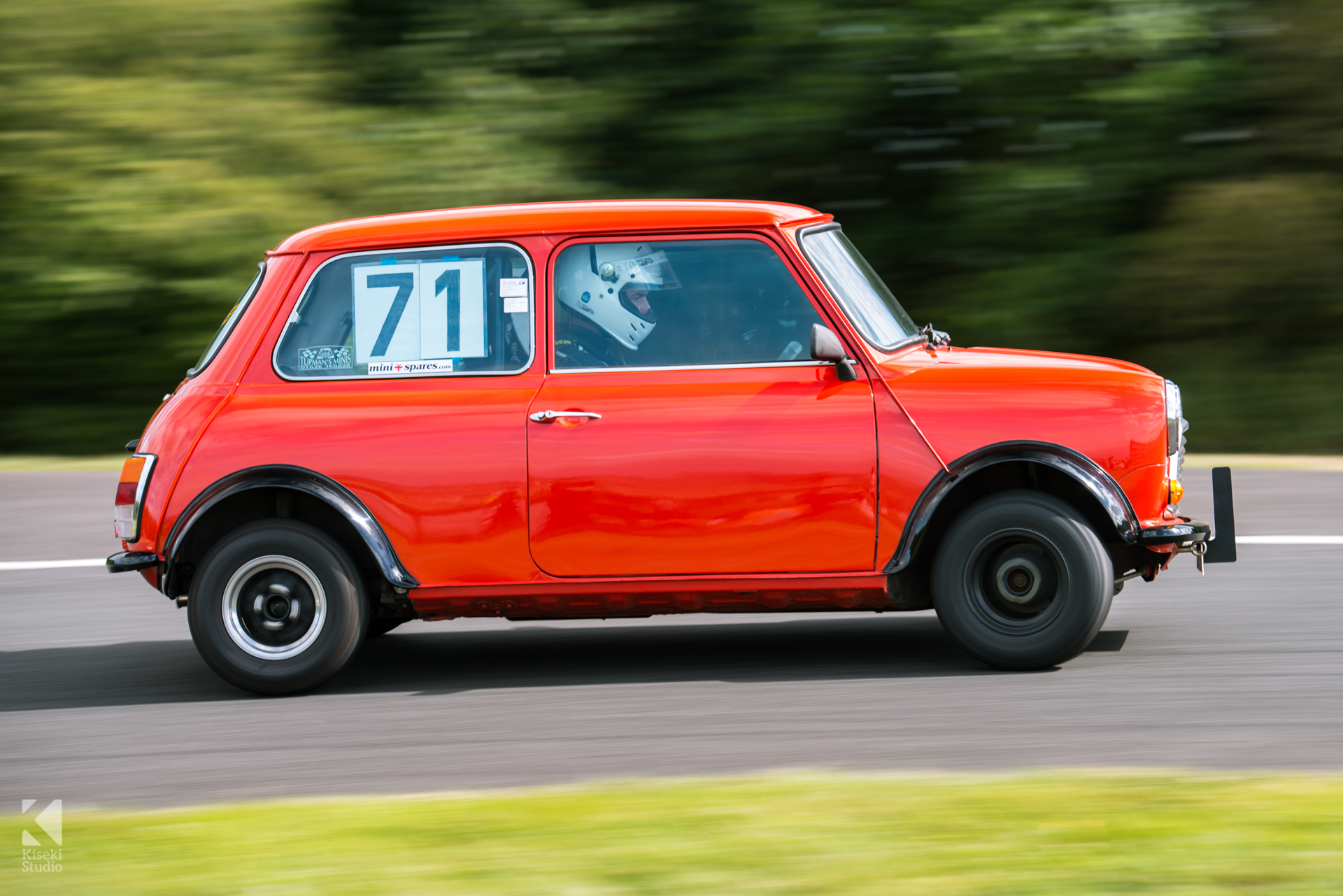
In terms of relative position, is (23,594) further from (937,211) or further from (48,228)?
(937,211)

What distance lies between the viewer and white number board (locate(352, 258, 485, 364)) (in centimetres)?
598

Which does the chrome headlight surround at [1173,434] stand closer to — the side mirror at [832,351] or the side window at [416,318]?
the side mirror at [832,351]

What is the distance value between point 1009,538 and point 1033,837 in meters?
1.92

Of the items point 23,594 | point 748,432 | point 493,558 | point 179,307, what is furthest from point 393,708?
point 179,307

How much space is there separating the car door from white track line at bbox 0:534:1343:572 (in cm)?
328

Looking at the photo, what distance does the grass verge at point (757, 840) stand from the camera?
375 centimetres

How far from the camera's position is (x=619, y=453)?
5.79m

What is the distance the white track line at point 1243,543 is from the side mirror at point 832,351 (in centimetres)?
334

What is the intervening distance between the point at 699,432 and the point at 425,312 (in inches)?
46.6

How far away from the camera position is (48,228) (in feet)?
46.1

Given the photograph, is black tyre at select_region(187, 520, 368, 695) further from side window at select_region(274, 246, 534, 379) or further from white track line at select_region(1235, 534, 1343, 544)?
white track line at select_region(1235, 534, 1343, 544)

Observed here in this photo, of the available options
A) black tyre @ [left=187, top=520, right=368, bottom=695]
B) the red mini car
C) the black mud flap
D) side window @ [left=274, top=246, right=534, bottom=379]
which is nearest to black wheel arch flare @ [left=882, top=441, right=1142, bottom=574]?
the red mini car

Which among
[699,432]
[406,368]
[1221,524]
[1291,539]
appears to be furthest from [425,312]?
[1291,539]

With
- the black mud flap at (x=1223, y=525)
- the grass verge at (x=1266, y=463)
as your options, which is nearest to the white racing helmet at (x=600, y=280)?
the black mud flap at (x=1223, y=525)
